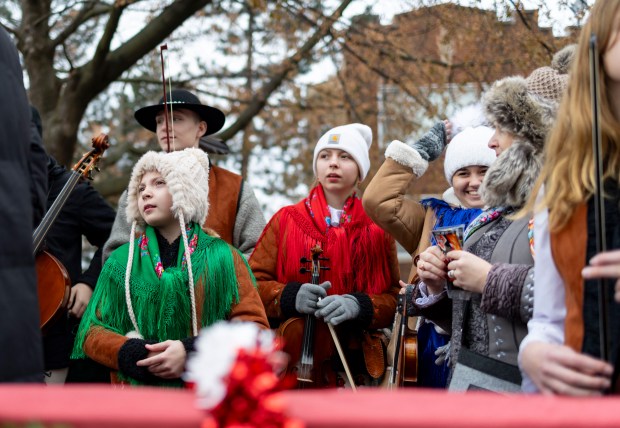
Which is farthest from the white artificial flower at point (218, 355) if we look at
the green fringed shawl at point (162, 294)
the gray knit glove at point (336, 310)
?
the gray knit glove at point (336, 310)

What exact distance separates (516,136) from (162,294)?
1.83m

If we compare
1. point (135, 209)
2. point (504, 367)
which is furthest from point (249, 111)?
point (504, 367)

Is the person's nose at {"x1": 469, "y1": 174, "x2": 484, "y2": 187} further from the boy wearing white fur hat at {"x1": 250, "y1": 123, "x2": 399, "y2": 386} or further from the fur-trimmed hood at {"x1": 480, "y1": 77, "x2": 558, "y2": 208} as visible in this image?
the fur-trimmed hood at {"x1": 480, "y1": 77, "x2": 558, "y2": 208}

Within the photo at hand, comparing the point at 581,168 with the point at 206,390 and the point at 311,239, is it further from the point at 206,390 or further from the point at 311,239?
the point at 311,239

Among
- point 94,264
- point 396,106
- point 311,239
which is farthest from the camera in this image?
point 396,106

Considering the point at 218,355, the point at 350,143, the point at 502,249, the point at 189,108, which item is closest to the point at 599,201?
the point at 218,355

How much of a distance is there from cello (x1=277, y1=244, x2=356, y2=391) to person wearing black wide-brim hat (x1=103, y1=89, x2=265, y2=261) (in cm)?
71

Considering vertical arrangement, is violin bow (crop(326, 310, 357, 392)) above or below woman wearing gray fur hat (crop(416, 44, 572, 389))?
below

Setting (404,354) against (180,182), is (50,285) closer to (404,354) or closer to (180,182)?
(180,182)

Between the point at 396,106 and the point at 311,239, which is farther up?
the point at 396,106

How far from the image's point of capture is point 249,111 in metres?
12.3

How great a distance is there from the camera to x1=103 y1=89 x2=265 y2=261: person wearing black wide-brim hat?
5.52 meters

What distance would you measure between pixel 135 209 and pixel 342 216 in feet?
4.24

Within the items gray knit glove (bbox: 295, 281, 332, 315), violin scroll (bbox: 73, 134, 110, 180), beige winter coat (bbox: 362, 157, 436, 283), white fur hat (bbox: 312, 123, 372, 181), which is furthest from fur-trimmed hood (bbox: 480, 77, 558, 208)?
violin scroll (bbox: 73, 134, 110, 180)
